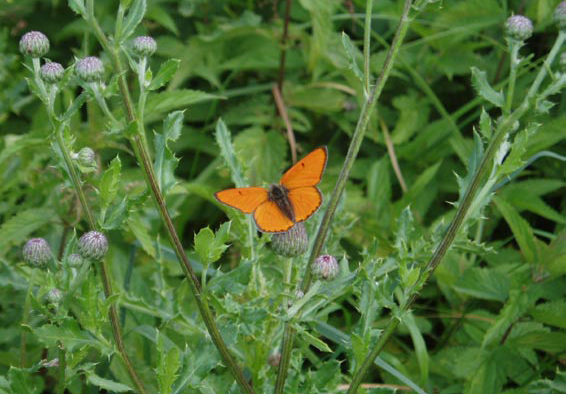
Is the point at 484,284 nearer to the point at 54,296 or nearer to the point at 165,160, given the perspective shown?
the point at 165,160

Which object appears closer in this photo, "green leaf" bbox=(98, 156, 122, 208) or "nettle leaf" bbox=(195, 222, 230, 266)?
"nettle leaf" bbox=(195, 222, 230, 266)

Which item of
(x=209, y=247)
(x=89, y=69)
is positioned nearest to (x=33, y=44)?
(x=89, y=69)

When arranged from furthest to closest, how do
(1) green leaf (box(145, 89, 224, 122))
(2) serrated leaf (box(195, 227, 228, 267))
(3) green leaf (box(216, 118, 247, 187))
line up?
(1) green leaf (box(145, 89, 224, 122)), (3) green leaf (box(216, 118, 247, 187)), (2) serrated leaf (box(195, 227, 228, 267))

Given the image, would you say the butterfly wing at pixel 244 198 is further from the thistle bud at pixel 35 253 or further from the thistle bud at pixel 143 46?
the thistle bud at pixel 35 253

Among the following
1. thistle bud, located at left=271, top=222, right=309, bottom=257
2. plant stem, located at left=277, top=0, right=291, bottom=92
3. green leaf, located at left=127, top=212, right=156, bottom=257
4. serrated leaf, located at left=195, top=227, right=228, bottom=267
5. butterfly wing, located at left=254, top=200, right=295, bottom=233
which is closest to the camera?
serrated leaf, located at left=195, top=227, right=228, bottom=267

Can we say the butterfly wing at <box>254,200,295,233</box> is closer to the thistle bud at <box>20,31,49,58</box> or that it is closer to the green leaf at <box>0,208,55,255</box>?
the thistle bud at <box>20,31,49,58</box>

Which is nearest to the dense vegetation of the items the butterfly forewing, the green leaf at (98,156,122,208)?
the green leaf at (98,156,122,208)

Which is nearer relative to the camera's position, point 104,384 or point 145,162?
point 145,162

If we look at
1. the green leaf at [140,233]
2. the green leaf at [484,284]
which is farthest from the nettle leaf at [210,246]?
the green leaf at [484,284]
